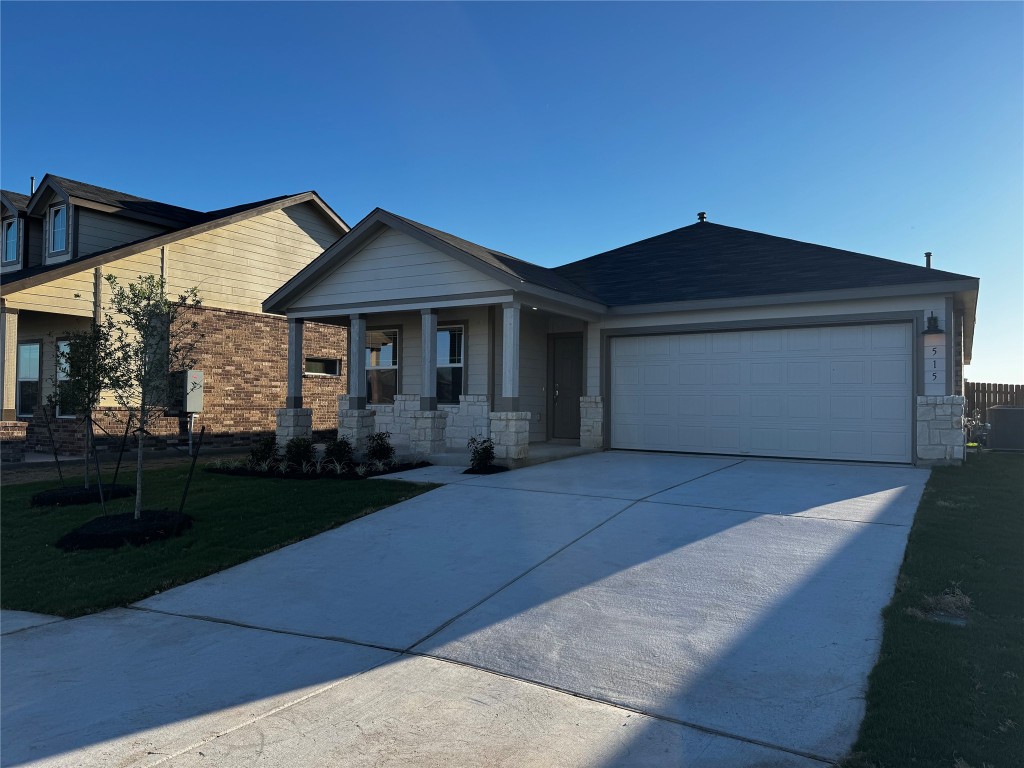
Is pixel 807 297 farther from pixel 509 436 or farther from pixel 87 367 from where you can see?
pixel 87 367

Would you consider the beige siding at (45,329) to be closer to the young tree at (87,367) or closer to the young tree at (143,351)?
the young tree at (87,367)

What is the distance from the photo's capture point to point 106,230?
18.0 meters

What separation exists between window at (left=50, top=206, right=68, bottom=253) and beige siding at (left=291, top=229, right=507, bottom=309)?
8107 mm

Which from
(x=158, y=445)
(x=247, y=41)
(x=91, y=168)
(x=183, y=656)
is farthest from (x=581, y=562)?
(x=91, y=168)

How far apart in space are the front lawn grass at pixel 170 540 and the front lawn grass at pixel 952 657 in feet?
18.6

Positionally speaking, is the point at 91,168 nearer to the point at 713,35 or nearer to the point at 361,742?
the point at 713,35

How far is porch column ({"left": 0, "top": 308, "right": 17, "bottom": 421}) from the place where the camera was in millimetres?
14883

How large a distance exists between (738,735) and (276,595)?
3985 millimetres

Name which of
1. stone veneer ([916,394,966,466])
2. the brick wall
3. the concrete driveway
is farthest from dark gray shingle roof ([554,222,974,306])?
the brick wall

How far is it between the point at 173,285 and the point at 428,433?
9.15 meters

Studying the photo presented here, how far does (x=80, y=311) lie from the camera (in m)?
15.5

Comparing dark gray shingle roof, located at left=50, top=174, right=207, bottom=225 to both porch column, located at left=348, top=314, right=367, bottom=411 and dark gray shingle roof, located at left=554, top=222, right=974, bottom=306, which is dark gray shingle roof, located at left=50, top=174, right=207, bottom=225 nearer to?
porch column, located at left=348, top=314, right=367, bottom=411

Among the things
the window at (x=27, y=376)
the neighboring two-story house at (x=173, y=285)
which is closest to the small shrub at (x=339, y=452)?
the neighboring two-story house at (x=173, y=285)

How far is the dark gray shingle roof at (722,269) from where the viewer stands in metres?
11.9
